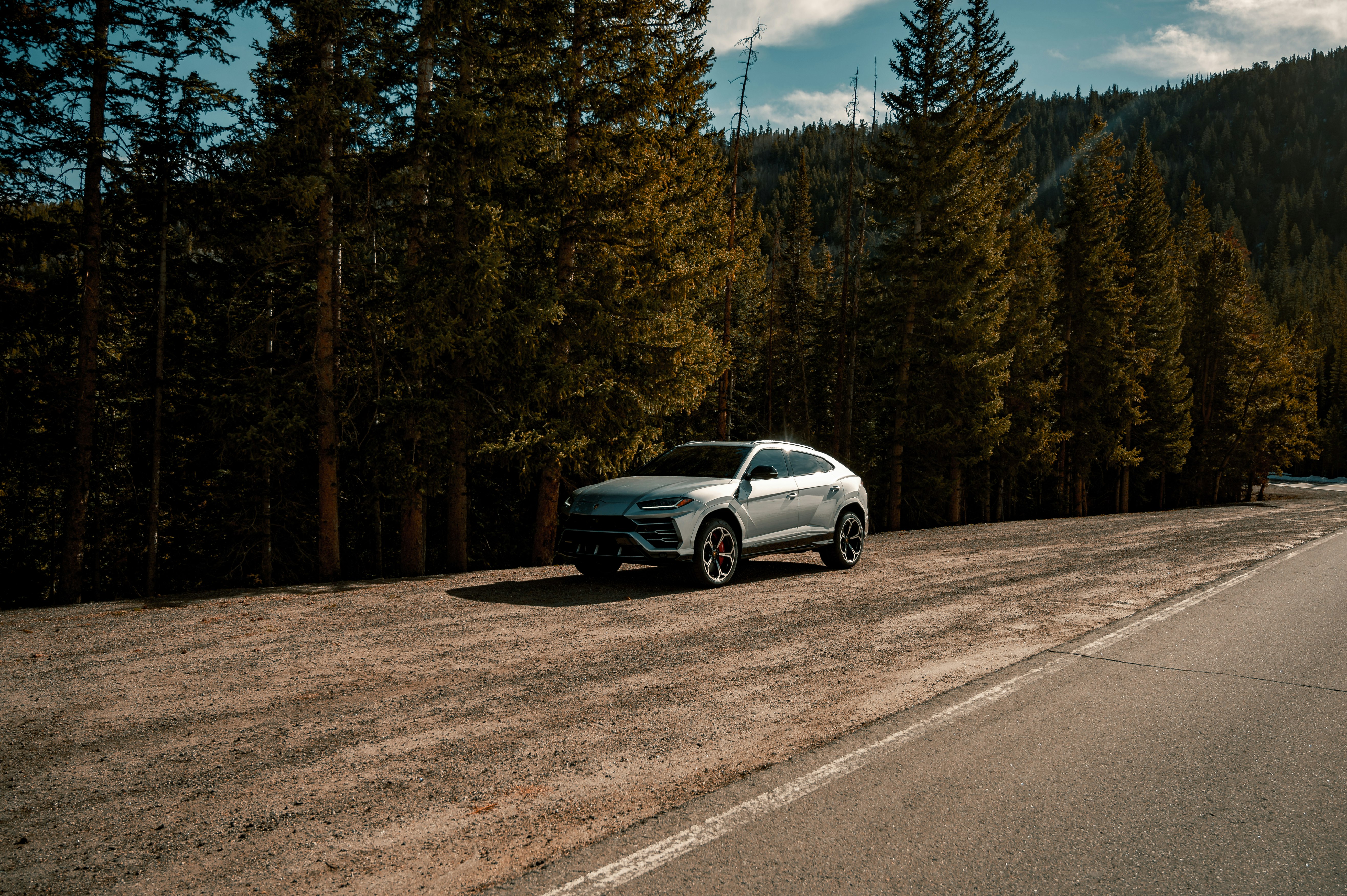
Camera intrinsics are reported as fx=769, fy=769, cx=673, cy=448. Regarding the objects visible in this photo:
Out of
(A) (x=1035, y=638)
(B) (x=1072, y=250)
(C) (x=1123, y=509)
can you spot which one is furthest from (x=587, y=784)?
(C) (x=1123, y=509)

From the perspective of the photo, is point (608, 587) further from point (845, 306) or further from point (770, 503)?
point (845, 306)

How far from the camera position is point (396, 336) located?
13.1 metres

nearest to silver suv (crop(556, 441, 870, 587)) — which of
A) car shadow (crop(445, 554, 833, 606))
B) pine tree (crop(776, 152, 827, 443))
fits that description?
car shadow (crop(445, 554, 833, 606))

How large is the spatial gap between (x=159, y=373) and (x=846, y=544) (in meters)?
13.2

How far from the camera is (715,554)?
32.6 feet

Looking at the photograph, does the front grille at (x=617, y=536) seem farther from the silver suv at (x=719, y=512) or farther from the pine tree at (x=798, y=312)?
the pine tree at (x=798, y=312)

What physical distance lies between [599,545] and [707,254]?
853 centimetres

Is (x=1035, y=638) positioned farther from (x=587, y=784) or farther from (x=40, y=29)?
(x=40, y=29)

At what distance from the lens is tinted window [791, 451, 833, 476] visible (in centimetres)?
1126

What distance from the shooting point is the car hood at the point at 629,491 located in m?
9.53

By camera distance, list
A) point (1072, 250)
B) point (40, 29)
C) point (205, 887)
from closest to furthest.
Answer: point (205, 887), point (40, 29), point (1072, 250)

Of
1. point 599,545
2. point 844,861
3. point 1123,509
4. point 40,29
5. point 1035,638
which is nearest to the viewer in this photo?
point 844,861

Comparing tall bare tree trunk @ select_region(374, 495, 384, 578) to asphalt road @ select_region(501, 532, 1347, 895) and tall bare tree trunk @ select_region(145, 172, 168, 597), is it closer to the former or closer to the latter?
tall bare tree trunk @ select_region(145, 172, 168, 597)

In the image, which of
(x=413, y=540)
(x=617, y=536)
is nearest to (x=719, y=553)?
(x=617, y=536)
